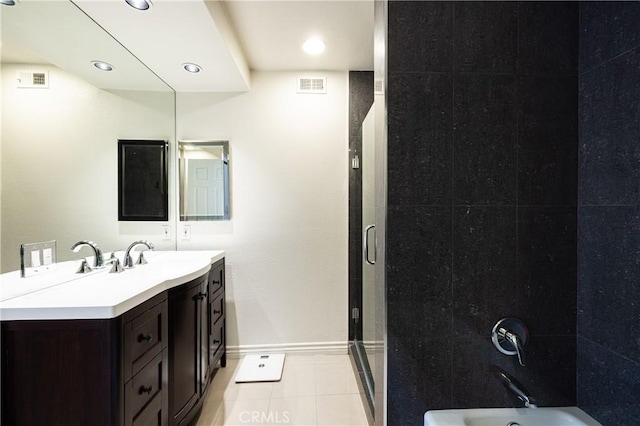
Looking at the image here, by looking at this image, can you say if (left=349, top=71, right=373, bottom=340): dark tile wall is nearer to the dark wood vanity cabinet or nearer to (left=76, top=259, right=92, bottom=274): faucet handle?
the dark wood vanity cabinet

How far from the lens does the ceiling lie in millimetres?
1276

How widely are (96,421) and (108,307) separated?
0.41 m

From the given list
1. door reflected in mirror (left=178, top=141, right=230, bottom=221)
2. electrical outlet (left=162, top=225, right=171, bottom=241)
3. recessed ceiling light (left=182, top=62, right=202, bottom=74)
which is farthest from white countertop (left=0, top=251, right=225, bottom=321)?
recessed ceiling light (left=182, top=62, right=202, bottom=74)

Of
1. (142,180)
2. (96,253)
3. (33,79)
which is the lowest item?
(96,253)

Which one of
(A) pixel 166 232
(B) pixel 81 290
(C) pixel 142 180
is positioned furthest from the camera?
(A) pixel 166 232

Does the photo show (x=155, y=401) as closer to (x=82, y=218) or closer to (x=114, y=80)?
(x=82, y=218)

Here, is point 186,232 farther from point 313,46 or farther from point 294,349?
point 313,46

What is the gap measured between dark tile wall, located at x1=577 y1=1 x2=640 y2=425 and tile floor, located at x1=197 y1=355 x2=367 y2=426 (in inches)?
50.2

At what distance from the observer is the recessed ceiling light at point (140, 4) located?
4.48ft

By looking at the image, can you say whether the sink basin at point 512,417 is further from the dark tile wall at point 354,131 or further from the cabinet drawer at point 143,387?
the dark tile wall at point 354,131

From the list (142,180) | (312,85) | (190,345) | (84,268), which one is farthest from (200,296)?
(312,85)

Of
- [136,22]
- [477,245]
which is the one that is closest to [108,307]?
[477,245]

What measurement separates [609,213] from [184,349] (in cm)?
202

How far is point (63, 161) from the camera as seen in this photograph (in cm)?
134
